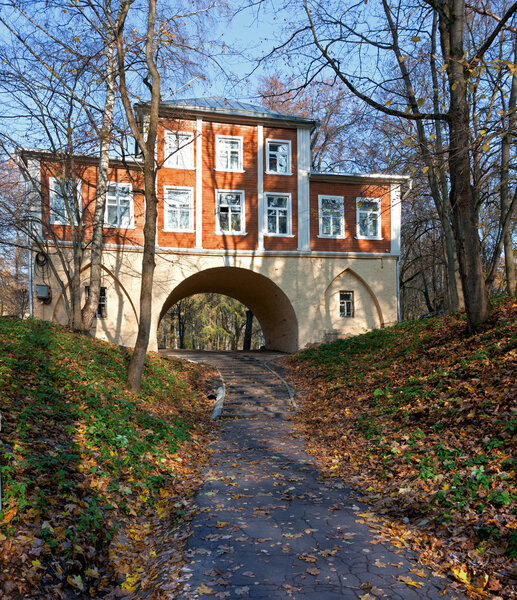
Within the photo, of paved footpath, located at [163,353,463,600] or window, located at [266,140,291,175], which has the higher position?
window, located at [266,140,291,175]

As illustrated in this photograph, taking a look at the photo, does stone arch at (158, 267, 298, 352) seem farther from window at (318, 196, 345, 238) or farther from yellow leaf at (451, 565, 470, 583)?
yellow leaf at (451, 565, 470, 583)

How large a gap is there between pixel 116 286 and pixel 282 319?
8.44 m

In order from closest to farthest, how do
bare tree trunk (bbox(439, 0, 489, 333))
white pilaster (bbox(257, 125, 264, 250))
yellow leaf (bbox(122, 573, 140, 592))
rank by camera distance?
yellow leaf (bbox(122, 573, 140, 592)) → bare tree trunk (bbox(439, 0, 489, 333)) → white pilaster (bbox(257, 125, 264, 250))

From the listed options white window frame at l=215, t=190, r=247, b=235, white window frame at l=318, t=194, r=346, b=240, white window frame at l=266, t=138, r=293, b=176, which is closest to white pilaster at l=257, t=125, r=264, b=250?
white window frame at l=266, t=138, r=293, b=176

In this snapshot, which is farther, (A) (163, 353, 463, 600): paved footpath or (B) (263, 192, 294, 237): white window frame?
(B) (263, 192, 294, 237): white window frame

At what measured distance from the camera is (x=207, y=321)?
143 feet

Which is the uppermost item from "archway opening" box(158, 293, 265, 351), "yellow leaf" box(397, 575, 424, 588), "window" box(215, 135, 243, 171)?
"window" box(215, 135, 243, 171)

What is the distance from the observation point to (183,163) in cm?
2125

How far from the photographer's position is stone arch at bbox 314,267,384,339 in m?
22.7

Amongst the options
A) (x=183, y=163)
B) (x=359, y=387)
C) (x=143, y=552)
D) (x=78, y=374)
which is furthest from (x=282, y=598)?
(x=183, y=163)

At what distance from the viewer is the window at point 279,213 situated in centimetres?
2216

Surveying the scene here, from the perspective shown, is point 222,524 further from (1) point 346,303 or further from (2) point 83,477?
(1) point 346,303

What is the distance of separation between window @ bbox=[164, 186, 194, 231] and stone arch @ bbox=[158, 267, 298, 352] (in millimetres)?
2328

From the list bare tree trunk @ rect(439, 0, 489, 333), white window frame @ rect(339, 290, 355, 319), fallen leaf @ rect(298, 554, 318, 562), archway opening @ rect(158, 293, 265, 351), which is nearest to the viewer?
fallen leaf @ rect(298, 554, 318, 562)
